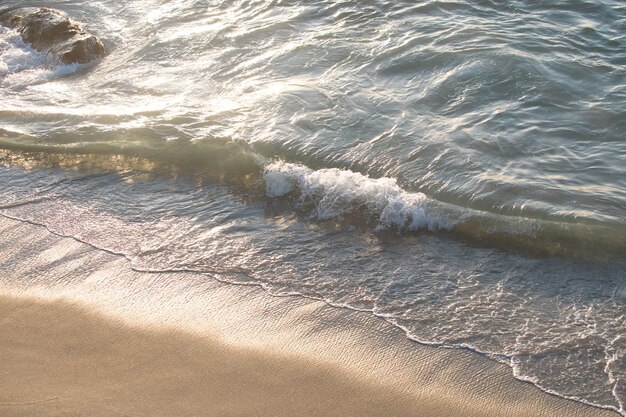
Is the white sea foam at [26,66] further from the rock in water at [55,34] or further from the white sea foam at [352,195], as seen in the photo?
the white sea foam at [352,195]

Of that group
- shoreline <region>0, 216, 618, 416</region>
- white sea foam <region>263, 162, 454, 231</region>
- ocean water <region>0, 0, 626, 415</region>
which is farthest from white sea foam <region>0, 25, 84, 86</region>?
shoreline <region>0, 216, 618, 416</region>

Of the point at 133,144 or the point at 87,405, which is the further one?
the point at 133,144

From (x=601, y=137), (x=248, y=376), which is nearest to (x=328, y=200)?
(x=248, y=376)

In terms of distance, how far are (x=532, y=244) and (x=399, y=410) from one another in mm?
1966

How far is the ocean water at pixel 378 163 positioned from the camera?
15.0 ft

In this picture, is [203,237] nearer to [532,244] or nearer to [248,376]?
[248,376]

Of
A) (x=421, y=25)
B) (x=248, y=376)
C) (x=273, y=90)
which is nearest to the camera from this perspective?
(x=248, y=376)

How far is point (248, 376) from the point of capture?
3912 millimetres

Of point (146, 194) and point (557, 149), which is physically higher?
point (146, 194)

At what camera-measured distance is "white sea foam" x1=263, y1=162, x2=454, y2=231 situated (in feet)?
17.8

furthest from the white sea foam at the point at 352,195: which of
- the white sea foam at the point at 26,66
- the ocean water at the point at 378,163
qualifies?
the white sea foam at the point at 26,66

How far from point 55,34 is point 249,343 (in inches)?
282

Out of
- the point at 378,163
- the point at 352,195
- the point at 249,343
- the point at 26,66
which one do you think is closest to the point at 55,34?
the point at 26,66

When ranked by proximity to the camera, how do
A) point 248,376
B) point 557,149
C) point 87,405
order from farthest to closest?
point 557,149
point 248,376
point 87,405
